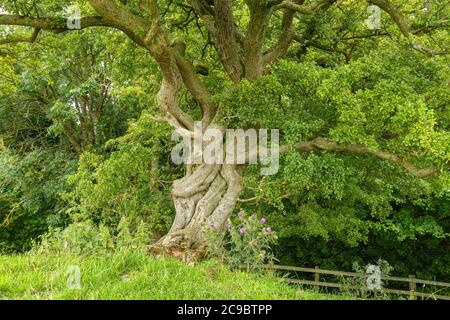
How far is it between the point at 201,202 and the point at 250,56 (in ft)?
10.6

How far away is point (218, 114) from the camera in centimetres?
851

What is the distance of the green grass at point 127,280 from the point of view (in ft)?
13.5

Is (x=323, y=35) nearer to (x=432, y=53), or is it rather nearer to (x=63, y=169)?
(x=432, y=53)

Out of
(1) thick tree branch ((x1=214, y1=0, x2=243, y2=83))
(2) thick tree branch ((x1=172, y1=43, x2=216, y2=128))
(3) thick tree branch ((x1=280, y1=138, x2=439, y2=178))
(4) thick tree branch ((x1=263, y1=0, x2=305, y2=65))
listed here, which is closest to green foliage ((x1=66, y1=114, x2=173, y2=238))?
(2) thick tree branch ((x1=172, y1=43, x2=216, y2=128))

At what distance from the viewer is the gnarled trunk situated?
7599 millimetres

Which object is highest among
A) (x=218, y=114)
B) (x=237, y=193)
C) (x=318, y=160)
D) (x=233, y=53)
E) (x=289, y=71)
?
(x=233, y=53)

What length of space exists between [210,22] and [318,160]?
3.81 metres

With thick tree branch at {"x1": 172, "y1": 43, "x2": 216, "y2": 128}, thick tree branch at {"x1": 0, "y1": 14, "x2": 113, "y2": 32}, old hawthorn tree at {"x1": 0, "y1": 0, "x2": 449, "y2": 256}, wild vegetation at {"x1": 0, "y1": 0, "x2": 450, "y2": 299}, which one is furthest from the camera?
thick tree branch at {"x1": 172, "y1": 43, "x2": 216, "y2": 128}

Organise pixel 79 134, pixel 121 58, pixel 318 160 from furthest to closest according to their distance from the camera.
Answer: pixel 79 134, pixel 121 58, pixel 318 160

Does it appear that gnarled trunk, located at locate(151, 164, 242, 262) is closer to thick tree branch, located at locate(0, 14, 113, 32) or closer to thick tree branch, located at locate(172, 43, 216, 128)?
thick tree branch, located at locate(172, 43, 216, 128)

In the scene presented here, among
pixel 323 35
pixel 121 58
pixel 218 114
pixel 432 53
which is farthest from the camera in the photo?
pixel 121 58

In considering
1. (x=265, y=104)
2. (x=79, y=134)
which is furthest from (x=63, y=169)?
(x=265, y=104)

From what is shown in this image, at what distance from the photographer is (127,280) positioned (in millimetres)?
4441

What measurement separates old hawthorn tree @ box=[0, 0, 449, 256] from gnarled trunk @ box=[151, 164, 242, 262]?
0.07 feet
